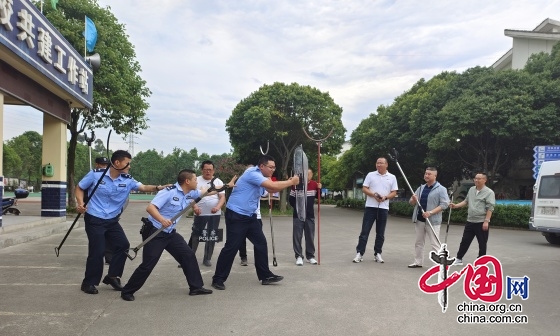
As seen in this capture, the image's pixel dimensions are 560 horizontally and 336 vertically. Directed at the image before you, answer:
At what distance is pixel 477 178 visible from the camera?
7332mm

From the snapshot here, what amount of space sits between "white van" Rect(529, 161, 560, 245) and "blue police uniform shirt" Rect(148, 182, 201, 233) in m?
9.79

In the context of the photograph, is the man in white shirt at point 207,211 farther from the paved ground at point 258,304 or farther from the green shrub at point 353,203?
the green shrub at point 353,203

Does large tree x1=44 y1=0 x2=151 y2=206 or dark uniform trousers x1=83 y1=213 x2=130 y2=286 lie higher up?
large tree x1=44 y1=0 x2=151 y2=206

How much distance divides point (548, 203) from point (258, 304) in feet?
31.6

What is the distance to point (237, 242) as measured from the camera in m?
5.66

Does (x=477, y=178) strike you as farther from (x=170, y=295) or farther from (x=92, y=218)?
(x=92, y=218)

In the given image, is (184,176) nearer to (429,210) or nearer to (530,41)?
(429,210)

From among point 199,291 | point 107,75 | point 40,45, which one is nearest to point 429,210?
point 199,291

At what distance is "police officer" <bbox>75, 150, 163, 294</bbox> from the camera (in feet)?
17.6

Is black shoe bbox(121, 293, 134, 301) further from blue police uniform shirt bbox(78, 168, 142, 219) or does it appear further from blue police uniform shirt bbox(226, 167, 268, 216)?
blue police uniform shirt bbox(226, 167, 268, 216)

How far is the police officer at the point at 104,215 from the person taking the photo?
5.36 meters

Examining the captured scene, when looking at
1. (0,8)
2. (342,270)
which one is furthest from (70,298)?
(0,8)

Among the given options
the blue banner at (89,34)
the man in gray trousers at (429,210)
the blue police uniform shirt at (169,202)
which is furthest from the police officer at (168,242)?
the blue banner at (89,34)

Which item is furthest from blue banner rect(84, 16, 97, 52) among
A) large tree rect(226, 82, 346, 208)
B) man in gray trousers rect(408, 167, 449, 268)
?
man in gray trousers rect(408, 167, 449, 268)
